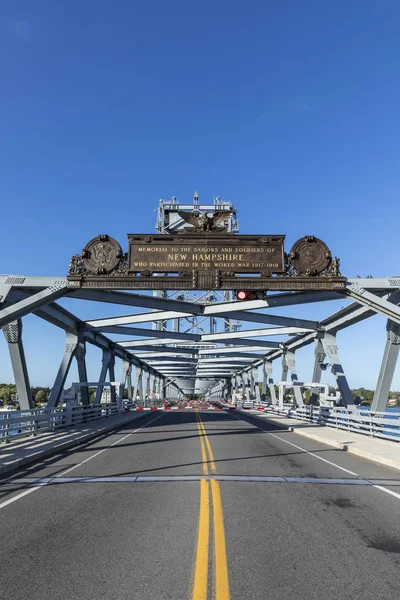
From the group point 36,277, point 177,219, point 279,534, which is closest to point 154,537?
point 279,534

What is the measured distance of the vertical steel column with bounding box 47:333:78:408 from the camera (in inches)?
830

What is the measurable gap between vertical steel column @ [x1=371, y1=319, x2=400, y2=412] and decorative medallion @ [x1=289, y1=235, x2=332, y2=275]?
4292 mm

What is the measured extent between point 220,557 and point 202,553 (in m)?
0.23

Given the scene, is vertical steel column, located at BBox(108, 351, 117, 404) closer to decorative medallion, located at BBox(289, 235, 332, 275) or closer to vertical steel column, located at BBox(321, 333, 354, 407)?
vertical steel column, located at BBox(321, 333, 354, 407)

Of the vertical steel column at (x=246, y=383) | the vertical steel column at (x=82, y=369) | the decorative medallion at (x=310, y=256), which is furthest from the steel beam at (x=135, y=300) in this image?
the vertical steel column at (x=246, y=383)

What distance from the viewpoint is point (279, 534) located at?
5211 mm

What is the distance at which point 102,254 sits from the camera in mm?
15453

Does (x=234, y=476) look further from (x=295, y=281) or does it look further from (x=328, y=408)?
(x=328, y=408)

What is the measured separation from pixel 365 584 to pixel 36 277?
14.7 metres

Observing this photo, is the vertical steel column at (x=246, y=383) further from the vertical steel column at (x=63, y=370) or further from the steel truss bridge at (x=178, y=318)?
the vertical steel column at (x=63, y=370)

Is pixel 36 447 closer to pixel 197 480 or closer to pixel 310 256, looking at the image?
pixel 197 480

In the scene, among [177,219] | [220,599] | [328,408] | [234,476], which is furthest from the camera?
[177,219]

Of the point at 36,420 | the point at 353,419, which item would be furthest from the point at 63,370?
the point at 353,419

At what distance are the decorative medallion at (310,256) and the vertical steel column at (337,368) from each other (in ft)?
37.1
